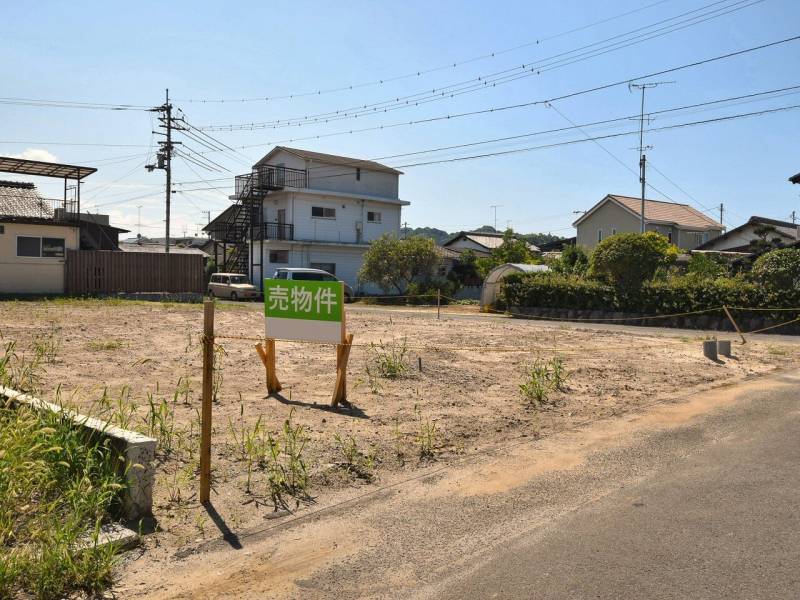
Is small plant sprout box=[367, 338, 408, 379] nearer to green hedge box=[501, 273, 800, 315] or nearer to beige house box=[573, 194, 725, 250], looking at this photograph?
green hedge box=[501, 273, 800, 315]

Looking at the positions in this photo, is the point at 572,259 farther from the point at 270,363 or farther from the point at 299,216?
the point at 270,363

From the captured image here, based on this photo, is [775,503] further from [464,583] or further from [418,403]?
[418,403]

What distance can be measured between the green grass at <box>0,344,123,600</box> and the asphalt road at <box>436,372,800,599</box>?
215cm

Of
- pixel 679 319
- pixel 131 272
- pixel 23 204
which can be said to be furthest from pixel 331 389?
pixel 23 204

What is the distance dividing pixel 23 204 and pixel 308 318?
26.2m

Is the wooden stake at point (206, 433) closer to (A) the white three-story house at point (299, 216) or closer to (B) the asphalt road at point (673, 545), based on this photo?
(B) the asphalt road at point (673, 545)

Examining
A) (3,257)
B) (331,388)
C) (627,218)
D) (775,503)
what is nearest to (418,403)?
(331,388)

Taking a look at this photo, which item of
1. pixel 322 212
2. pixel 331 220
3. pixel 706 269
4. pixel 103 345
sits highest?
pixel 322 212

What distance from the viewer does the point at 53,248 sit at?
93.1 feet

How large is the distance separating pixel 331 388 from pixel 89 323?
9709mm

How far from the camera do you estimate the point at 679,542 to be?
425 cm

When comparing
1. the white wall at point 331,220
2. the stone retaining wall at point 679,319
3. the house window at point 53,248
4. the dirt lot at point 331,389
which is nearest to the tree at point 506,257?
the white wall at point 331,220

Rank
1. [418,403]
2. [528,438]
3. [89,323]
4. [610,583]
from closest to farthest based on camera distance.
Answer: [610,583] → [528,438] → [418,403] → [89,323]

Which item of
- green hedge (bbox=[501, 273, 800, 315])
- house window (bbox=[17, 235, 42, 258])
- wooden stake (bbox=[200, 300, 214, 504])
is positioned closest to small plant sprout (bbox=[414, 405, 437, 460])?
wooden stake (bbox=[200, 300, 214, 504])
